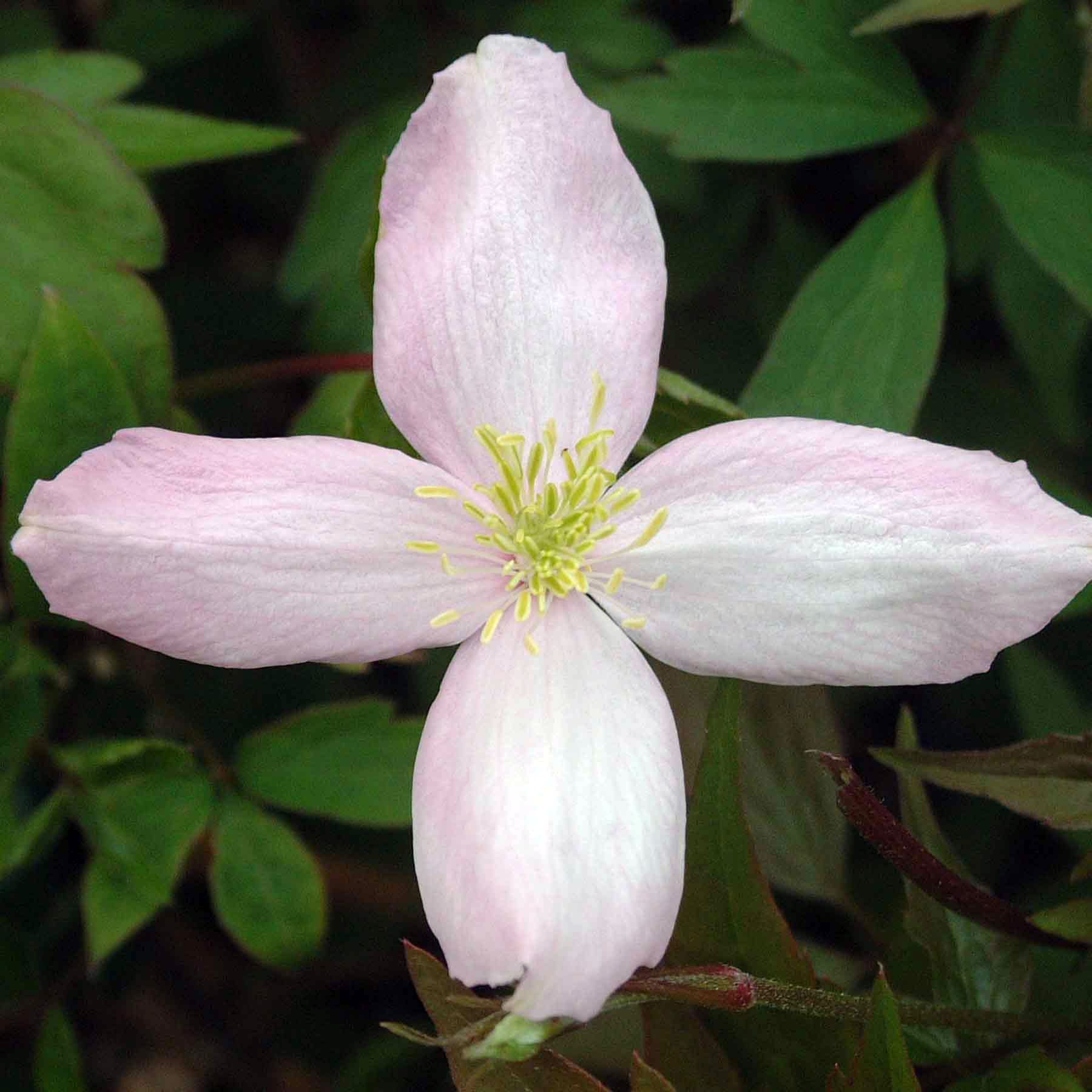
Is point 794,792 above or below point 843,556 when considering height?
below

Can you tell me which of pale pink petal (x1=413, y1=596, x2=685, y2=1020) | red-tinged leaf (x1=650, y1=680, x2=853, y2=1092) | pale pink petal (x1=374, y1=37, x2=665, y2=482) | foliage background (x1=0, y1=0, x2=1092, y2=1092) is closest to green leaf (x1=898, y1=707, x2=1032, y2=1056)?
foliage background (x1=0, y1=0, x2=1092, y2=1092)

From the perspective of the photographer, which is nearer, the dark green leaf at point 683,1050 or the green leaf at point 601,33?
the dark green leaf at point 683,1050

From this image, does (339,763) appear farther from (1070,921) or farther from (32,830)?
(1070,921)

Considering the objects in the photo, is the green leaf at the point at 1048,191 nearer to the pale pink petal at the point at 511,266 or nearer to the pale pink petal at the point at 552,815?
the pale pink petal at the point at 511,266

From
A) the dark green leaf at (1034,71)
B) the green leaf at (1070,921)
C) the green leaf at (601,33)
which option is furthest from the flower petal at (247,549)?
the dark green leaf at (1034,71)

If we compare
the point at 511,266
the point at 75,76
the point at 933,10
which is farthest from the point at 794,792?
the point at 75,76

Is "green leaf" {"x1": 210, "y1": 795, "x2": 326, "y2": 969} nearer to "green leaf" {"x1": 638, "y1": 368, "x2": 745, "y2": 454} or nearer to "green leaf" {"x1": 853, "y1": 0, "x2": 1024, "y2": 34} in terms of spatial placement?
"green leaf" {"x1": 638, "y1": 368, "x2": 745, "y2": 454}
